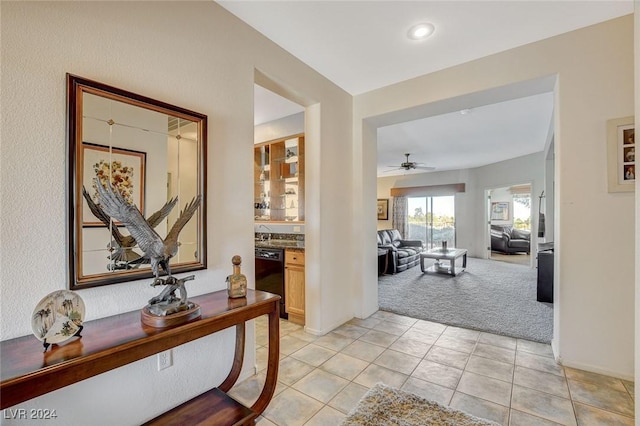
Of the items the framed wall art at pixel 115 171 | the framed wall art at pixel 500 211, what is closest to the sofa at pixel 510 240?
the framed wall art at pixel 500 211

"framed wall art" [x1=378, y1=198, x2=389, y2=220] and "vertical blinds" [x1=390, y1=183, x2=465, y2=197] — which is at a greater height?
"vertical blinds" [x1=390, y1=183, x2=465, y2=197]

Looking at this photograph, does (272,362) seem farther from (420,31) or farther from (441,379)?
(420,31)

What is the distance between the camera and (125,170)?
1.53m

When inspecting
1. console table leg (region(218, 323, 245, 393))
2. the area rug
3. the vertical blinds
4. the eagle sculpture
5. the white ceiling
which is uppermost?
the white ceiling

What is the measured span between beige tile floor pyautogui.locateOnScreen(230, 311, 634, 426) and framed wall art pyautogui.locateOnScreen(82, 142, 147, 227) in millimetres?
1474

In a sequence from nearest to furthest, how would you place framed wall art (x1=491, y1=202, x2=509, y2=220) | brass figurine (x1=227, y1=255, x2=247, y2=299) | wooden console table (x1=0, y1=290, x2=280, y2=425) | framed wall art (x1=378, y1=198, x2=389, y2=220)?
wooden console table (x1=0, y1=290, x2=280, y2=425) → brass figurine (x1=227, y1=255, x2=247, y2=299) → framed wall art (x1=378, y1=198, x2=389, y2=220) → framed wall art (x1=491, y1=202, x2=509, y2=220)

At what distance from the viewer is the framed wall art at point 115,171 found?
136 centimetres

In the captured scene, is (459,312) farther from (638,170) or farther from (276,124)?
(276,124)

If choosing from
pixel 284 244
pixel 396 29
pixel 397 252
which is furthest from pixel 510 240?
pixel 396 29

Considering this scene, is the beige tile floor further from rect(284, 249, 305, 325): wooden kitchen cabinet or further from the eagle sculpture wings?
the eagle sculpture wings

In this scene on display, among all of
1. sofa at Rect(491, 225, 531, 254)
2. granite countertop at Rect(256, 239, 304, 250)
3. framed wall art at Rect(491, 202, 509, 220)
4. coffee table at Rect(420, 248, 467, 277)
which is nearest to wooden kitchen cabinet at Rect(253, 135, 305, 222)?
granite countertop at Rect(256, 239, 304, 250)

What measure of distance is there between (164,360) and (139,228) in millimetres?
866

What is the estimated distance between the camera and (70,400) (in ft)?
4.22

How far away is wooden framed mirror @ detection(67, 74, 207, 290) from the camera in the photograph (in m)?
1.32
